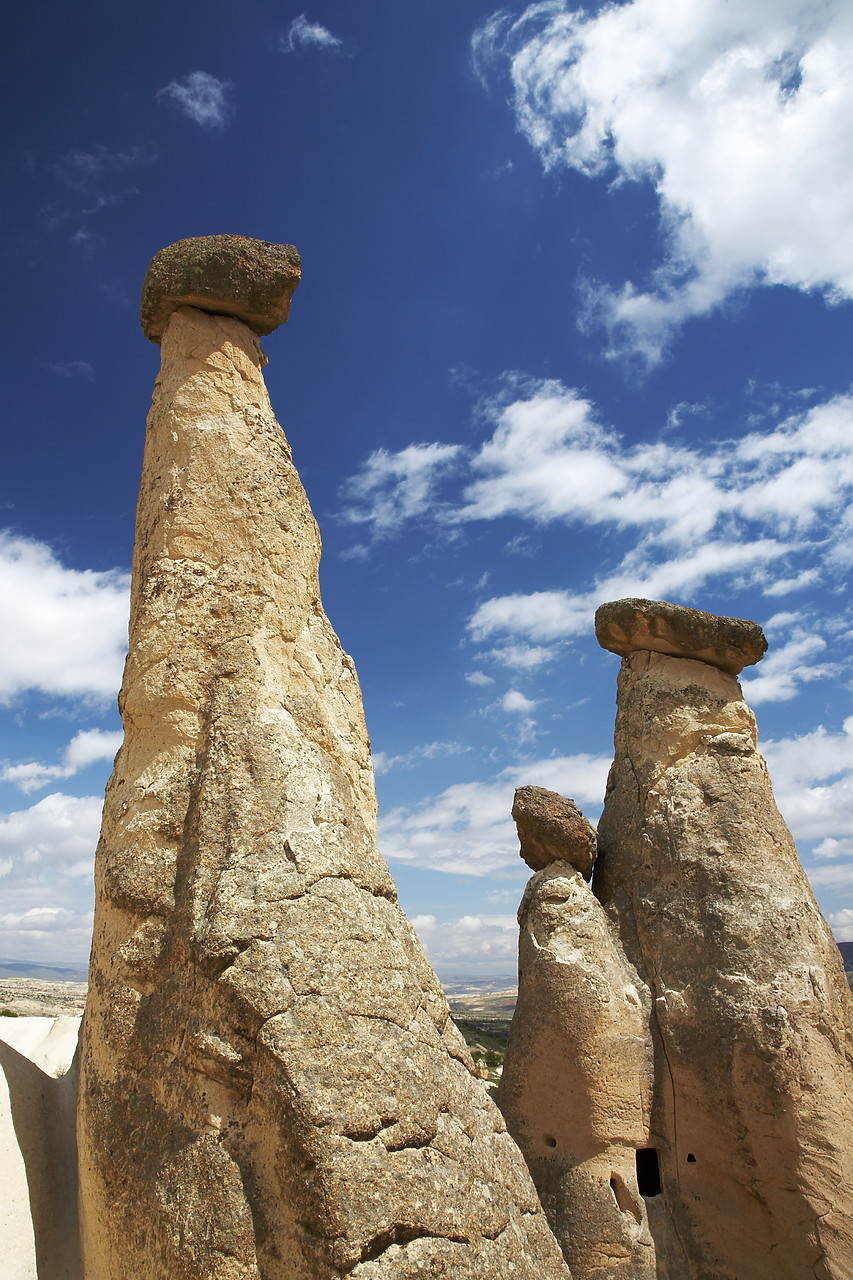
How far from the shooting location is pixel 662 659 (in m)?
8.55

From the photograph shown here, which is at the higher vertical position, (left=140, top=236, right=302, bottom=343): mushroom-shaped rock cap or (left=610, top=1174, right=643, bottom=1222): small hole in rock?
(left=140, top=236, right=302, bottom=343): mushroom-shaped rock cap

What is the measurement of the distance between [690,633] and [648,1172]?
484 centimetres

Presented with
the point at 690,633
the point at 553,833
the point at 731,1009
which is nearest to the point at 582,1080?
the point at 731,1009

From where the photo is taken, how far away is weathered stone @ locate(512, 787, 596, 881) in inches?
306

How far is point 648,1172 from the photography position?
22.2 feet

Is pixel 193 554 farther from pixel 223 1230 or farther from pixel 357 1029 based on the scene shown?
pixel 223 1230

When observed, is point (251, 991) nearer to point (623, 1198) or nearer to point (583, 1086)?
point (583, 1086)

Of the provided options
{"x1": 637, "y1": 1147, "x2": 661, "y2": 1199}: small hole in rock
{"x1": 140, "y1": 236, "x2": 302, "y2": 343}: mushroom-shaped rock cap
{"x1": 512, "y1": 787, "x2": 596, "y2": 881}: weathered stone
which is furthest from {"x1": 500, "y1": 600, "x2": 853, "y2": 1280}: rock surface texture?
{"x1": 140, "y1": 236, "x2": 302, "y2": 343}: mushroom-shaped rock cap

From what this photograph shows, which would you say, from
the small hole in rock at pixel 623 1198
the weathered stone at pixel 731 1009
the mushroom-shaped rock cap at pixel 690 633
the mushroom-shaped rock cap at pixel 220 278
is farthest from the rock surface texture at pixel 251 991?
the mushroom-shaped rock cap at pixel 690 633

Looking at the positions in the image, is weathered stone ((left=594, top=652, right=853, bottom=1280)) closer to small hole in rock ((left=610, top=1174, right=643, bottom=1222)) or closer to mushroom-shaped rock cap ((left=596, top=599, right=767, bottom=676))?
small hole in rock ((left=610, top=1174, right=643, bottom=1222))

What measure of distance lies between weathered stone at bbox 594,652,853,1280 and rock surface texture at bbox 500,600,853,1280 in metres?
0.01

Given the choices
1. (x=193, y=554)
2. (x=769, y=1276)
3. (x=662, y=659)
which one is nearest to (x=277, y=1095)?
(x=193, y=554)

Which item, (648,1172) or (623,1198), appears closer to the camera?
(623,1198)

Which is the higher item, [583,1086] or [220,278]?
[220,278]
